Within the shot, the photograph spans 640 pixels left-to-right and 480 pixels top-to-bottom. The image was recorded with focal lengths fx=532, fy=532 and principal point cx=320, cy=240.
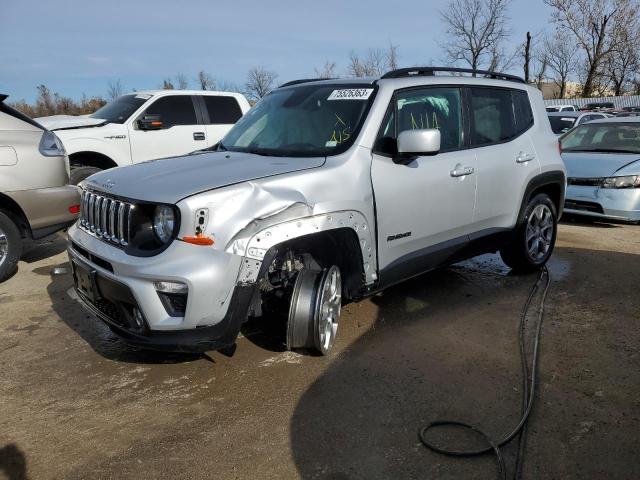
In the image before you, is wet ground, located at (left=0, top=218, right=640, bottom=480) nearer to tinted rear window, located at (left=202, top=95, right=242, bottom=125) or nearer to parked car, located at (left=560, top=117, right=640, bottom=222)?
parked car, located at (left=560, top=117, right=640, bottom=222)

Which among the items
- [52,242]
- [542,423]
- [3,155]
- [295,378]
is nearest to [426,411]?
[542,423]

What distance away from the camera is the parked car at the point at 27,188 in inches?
199

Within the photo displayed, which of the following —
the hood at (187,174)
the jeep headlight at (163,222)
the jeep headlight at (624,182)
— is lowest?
the jeep headlight at (624,182)

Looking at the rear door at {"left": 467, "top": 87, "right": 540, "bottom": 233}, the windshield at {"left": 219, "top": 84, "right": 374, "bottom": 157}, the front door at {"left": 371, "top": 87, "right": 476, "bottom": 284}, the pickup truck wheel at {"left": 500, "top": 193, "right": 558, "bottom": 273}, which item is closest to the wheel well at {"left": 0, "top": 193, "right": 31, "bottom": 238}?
the windshield at {"left": 219, "top": 84, "right": 374, "bottom": 157}

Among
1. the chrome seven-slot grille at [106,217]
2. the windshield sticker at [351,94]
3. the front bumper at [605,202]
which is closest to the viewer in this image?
the chrome seven-slot grille at [106,217]

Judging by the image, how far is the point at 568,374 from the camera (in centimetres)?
325

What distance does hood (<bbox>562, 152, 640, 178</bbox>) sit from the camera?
7164mm

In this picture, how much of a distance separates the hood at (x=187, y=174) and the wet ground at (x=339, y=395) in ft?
3.94

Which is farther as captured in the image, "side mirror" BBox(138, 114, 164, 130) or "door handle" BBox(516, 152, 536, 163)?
"side mirror" BBox(138, 114, 164, 130)

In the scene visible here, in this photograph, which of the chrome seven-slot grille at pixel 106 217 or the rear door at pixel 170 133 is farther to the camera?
the rear door at pixel 170 133

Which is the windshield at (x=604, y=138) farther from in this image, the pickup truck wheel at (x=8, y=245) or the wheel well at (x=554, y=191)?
the pickup truck wheel at (x=8, y=245)

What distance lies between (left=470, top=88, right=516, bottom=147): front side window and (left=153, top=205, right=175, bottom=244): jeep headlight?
101 inches

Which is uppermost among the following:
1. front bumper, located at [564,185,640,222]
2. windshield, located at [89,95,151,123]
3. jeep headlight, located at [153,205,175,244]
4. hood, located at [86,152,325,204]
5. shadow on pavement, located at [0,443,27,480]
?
windshield, located at [89,95,151,123]

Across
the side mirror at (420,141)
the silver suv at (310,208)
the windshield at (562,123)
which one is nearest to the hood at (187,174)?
the silver suv at (310,208)
